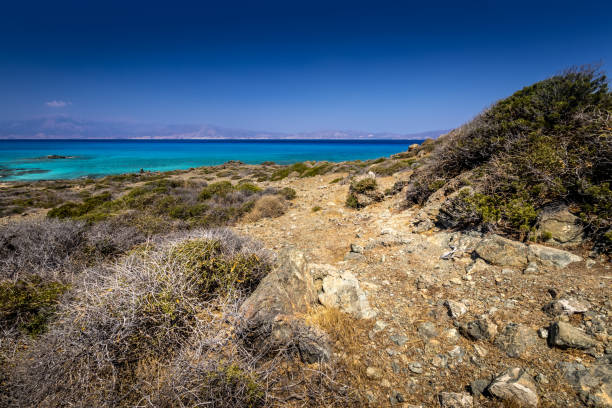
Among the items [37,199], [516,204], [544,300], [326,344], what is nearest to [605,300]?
[544,300]

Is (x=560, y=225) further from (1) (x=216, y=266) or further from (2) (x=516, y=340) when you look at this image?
(1) (x=216, y=266)

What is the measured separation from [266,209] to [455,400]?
27.2 feet

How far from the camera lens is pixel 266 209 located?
9906mm

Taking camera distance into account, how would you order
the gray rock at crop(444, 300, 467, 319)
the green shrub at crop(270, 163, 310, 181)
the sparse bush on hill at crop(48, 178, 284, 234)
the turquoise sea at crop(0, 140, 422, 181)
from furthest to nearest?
the turquoise sea at crop(0, 140, 422, 181) < the green shrub at crop(270, 163, 310, 181) < the sparse bush on hill at crop(48, 178, 284, 234) < the gray rock at crop(444, 300, 467, 319)

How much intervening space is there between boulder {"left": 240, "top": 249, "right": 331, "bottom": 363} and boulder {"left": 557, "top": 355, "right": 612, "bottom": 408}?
7.45ft

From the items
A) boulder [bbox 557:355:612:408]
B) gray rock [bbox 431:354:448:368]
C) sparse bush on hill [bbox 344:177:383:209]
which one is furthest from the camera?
sparse bush on hill [bbox 344:177:383:209]

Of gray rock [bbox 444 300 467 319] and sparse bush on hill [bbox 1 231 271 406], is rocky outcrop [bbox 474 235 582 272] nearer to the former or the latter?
gray rock [bbox 444 300 467 319]

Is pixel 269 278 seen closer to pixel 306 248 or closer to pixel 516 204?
pixel 306 248

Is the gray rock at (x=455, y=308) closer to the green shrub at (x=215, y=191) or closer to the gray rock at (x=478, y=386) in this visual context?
the gray rock at (x=478, y=386)

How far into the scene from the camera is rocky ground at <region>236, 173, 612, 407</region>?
2.35m

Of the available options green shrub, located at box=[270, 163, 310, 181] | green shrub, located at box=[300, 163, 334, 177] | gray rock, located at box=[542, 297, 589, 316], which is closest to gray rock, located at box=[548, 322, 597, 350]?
gray rock, located at box=[542, 297, 589, 316]

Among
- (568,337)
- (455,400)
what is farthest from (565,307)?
(455,400)

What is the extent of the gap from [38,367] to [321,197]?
33.5ft

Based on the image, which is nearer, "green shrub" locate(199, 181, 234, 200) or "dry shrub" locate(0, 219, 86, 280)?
"dry shrub" locate(0, 219, 86, 280)
